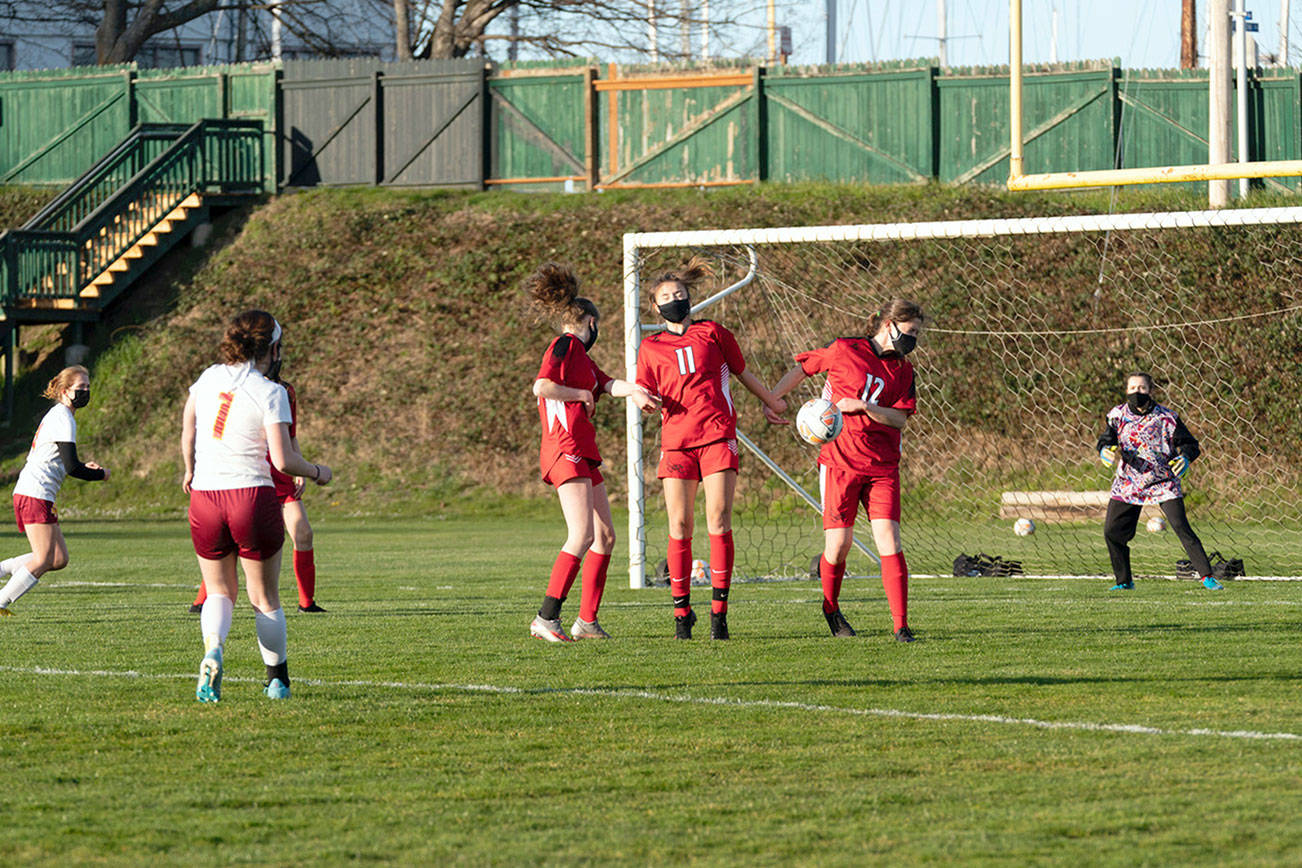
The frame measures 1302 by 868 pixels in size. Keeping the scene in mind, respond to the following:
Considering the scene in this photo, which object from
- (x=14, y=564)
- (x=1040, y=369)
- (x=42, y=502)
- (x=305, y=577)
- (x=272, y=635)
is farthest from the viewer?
(x=1040, y=369)

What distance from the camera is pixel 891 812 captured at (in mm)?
4906

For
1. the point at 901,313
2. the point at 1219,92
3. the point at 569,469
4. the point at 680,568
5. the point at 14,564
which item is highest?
the point at 1219,92

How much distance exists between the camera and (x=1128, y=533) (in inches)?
501

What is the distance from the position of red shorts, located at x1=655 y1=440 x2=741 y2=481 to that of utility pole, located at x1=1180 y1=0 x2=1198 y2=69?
27232 millimetres

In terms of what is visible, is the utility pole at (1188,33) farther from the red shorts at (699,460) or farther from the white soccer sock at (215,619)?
the white soccer sock at (215,619)

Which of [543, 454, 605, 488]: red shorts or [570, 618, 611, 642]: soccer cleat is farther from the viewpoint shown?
[570, 618, 611, 642]: soccer cleat

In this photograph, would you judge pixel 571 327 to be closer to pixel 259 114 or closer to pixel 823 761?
pixel 823 761

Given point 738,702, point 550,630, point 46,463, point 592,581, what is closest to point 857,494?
point 592,581

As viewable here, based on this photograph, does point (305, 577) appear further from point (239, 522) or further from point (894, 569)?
point (239, 522)

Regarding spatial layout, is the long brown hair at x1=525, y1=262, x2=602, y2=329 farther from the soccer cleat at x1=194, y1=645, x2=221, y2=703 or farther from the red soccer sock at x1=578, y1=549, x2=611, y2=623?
the soccer cleat at x1=194, y1=645, x2=221, y2=703

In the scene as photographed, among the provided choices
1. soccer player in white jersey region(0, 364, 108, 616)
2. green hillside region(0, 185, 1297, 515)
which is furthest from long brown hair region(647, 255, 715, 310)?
green hillside region(0, 185, 1297, 515)

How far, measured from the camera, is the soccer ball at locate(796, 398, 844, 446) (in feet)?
29.8

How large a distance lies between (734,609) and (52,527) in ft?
14.3

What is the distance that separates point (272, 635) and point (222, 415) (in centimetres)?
92
